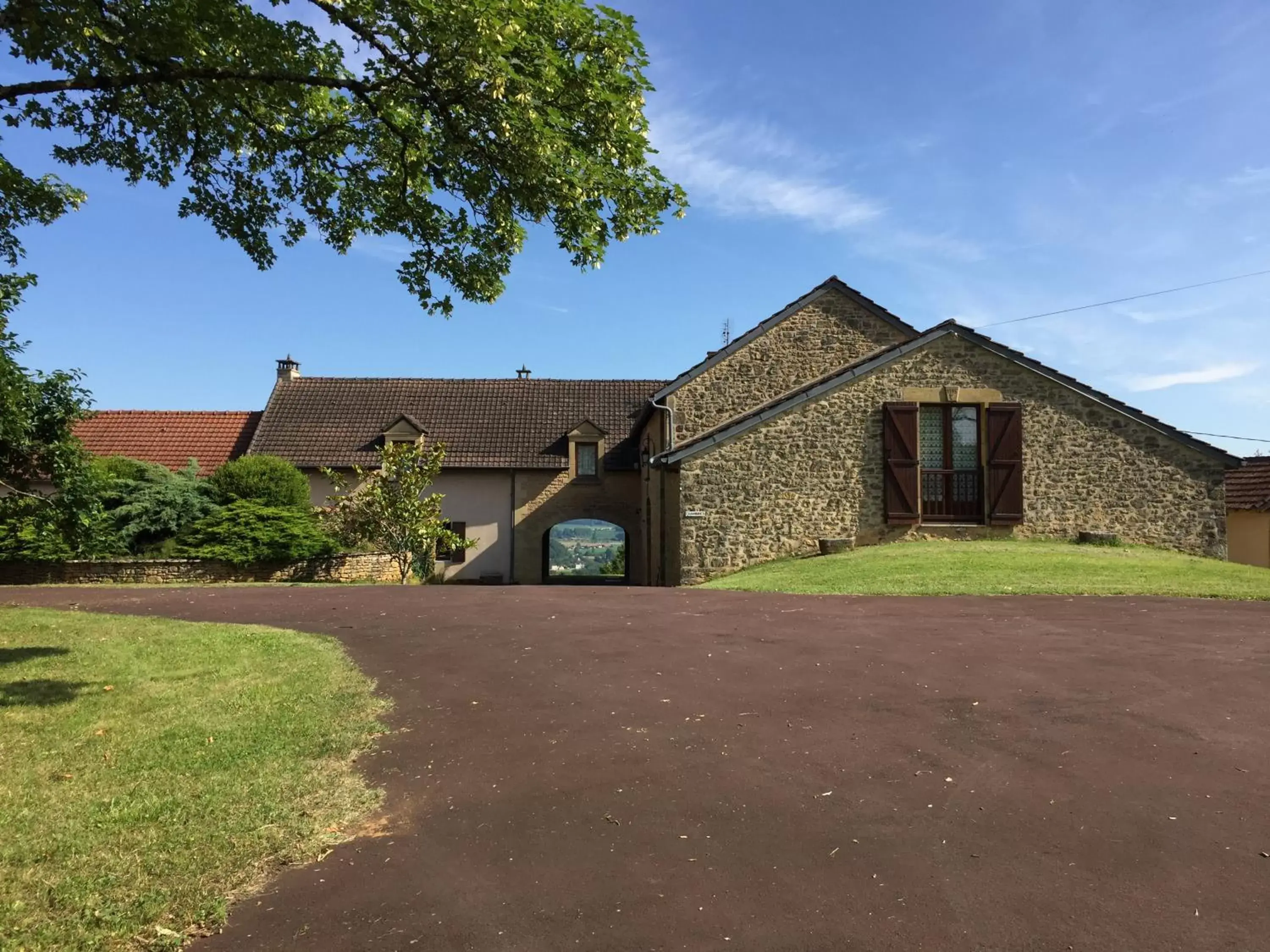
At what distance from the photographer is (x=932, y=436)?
65.9ft

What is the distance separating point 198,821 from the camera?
4387 mm

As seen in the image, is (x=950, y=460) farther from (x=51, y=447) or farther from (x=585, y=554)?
(x=585, y=554)

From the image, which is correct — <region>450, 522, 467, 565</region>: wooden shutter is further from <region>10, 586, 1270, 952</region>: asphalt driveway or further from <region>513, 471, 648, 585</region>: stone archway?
<region>10, 586, 1270, 952</region>: asphalt driveway

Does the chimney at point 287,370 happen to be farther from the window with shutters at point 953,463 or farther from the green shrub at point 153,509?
the window with shutters at point 953,463

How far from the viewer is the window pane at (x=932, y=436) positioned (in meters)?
20.0

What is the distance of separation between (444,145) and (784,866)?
23.0ft

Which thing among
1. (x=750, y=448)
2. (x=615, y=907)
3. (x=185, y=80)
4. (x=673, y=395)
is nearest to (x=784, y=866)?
(x=615, y=907)

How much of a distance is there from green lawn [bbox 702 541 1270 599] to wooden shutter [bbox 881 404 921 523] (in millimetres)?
781

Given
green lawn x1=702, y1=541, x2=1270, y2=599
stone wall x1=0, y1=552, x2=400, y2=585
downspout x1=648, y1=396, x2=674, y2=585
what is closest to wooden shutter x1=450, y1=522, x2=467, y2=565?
stone wall x1=0, y1=552, x2=400, y2=585

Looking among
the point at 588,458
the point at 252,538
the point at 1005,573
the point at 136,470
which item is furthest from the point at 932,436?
the point at 136,470

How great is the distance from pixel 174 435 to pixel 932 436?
27.1 m

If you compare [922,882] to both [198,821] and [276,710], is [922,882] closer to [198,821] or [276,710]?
[198,821]

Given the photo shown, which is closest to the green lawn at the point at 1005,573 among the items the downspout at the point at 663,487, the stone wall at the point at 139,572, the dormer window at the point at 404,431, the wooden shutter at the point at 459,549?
the downspout at the point at 663,487

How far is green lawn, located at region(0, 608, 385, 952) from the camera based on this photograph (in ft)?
11.6
